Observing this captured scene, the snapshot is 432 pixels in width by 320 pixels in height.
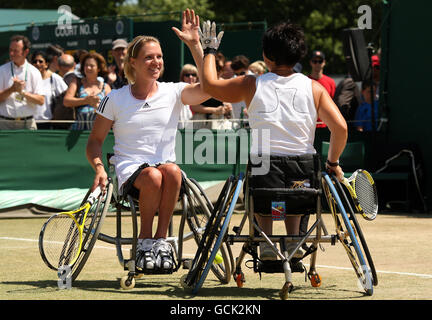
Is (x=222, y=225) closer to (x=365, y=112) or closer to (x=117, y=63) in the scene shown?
(x=117, y=63)

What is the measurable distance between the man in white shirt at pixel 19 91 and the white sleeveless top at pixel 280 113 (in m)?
6.67

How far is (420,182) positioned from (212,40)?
307 inches

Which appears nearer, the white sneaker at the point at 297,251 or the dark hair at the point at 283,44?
the dark hair at the point at 283,44

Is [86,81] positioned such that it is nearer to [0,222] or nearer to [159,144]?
[0,222]

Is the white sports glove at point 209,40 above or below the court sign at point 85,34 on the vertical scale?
above

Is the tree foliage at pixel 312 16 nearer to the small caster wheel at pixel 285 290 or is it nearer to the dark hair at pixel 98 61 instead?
the dark hair at pixel 98 61

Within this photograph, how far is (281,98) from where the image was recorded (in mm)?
5941

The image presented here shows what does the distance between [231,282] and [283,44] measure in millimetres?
1864

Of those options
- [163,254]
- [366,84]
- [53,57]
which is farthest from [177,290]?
[53,57]

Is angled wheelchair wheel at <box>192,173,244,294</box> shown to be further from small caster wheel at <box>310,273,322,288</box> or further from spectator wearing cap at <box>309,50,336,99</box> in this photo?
spectator wearing cap at <box>309,50,336,99</box>

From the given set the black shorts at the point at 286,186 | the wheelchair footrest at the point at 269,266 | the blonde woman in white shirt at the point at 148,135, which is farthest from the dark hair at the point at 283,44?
the wheelchair footrest at the point at 269,266

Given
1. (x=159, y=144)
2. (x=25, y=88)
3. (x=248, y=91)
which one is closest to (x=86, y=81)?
(x=25, y=88)

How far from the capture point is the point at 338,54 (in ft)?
137

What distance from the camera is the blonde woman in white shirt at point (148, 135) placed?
634 centimetres
